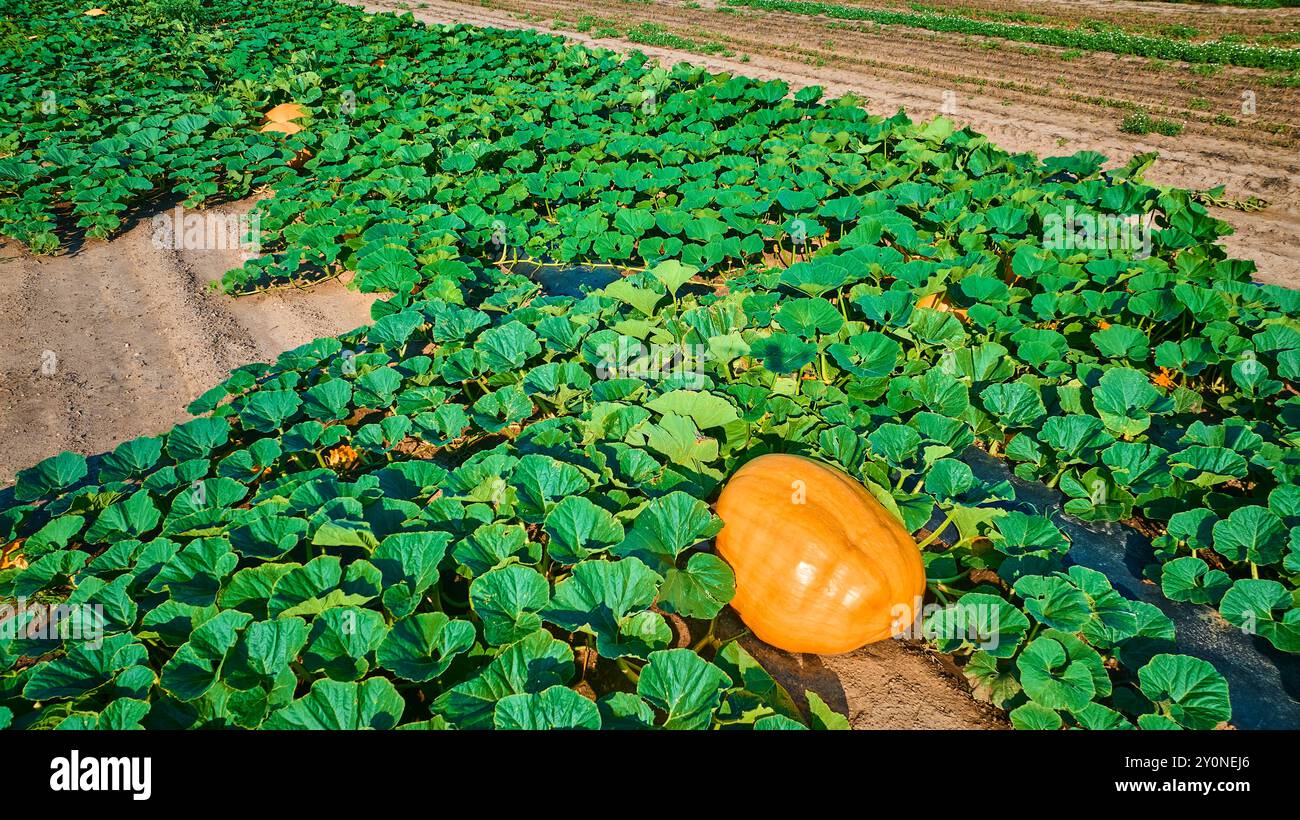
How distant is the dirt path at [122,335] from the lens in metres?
4.69

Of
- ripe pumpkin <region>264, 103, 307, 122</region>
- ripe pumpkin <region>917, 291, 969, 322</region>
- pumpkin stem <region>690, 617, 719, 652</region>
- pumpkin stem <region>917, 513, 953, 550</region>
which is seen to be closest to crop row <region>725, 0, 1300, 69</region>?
ripe pumpkin <region>917, 291, 969, 322</region>

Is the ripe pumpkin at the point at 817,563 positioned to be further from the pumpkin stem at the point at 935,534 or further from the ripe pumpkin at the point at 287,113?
the ripe pumpkin at the point at 287,113

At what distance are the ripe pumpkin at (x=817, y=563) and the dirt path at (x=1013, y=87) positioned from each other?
250 inches

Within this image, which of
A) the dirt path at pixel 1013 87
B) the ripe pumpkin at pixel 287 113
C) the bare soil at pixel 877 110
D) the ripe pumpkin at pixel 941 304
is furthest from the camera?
the ripe pumpkin at pixel 287 113

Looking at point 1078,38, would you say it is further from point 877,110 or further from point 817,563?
point 817,563

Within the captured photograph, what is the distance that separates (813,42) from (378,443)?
17244mm

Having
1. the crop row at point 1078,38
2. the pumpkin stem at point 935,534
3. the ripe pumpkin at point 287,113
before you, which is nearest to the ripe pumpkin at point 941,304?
the pumpkin stem at point 935,534

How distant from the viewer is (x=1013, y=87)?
41.7ft

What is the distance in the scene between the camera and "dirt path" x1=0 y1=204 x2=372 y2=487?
4691 mm

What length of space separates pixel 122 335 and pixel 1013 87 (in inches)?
563

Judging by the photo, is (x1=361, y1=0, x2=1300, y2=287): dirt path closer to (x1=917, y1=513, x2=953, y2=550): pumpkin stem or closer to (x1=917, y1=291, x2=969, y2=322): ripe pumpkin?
(x1=917, y1=291, x2=969, y2=322): ripe pumpkin

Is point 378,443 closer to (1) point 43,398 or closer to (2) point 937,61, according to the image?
(1) point 43,398

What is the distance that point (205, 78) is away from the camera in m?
11.5

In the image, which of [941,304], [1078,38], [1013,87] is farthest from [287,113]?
[1078,38]
